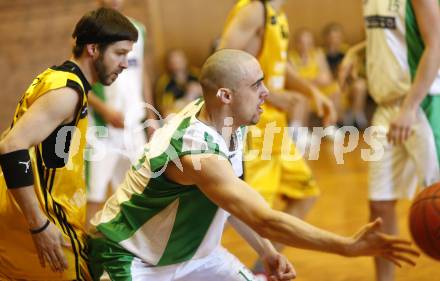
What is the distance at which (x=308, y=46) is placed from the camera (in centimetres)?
1084

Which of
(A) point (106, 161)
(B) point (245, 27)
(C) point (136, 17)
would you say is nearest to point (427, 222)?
(B) point (245, 27)

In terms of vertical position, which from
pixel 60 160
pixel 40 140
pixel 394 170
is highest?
pixel 40 140

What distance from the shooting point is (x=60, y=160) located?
11.5 feet

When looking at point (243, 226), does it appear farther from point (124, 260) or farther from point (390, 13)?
point (390, 13)

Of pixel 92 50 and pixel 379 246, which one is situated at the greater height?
pixel 92 50

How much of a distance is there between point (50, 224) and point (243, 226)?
96cm

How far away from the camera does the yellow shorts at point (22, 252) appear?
3443 millimetres

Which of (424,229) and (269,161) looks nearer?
(424,229)

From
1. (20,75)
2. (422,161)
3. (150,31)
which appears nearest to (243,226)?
(422,161)

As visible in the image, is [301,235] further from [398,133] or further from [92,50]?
[398,133]

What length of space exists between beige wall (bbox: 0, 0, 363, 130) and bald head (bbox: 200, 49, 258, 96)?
652 cm

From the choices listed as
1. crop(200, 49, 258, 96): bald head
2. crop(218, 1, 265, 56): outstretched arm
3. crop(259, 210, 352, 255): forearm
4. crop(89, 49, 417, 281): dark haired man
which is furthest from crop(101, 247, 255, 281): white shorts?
crop(218, 1, 265, 56): outstretched arm

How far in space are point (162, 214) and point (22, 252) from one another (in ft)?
2.28

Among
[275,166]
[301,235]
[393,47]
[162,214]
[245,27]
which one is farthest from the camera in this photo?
[275,166]
